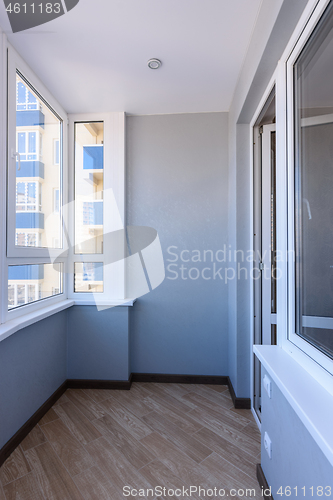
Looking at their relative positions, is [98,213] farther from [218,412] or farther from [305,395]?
[305,395]

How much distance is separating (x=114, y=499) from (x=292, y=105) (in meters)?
2.21

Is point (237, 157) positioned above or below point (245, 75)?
below

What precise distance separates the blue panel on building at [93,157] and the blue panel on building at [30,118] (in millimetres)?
506

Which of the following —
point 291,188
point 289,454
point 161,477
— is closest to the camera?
point 289,454

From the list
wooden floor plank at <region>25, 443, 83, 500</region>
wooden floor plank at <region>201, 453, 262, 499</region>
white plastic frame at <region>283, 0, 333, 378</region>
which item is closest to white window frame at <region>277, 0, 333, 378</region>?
white plastic frame at <region>283, 0, 333, 378</region>

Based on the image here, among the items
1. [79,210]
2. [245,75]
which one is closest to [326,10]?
[245,75]

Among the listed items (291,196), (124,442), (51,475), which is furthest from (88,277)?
(291,196)

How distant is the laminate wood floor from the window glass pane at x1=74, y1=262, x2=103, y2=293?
97 cm

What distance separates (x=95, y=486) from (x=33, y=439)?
63 centimetres

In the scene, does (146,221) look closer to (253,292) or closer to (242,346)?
(253,292)

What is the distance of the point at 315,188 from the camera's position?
1.13m

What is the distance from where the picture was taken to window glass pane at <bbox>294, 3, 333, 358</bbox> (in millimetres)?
1002

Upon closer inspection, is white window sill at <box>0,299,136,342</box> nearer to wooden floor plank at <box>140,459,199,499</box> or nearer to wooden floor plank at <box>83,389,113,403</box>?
wooden floor plank at <box>83,389,113,403</box>

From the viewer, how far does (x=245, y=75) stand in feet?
6.05
